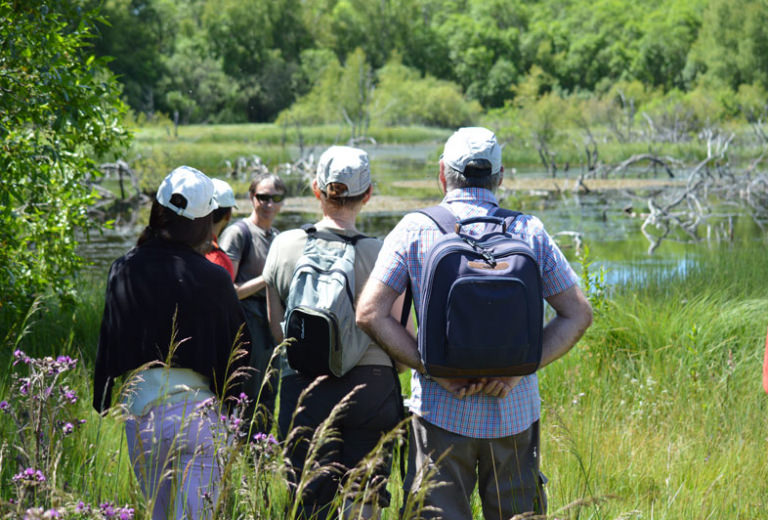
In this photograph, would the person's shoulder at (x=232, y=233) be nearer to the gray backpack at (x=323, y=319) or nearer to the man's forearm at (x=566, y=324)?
the gray backpack at (x=323, y=319)

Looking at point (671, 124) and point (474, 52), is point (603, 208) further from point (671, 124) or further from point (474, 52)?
point (474, 52)

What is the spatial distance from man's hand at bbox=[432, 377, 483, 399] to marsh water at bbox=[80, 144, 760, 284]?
7.86 metres

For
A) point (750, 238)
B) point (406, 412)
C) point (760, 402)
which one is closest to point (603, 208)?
point (750, 238)

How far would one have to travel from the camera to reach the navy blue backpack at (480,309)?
7.69 feet

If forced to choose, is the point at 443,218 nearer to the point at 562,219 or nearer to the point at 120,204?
the point at 562,219

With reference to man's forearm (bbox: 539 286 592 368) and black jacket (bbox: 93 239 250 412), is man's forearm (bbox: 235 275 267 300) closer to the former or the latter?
black jacket (bbox: 93 239 250 412)

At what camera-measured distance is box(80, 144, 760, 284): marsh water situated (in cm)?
1395

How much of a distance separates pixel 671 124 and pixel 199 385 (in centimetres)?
4884

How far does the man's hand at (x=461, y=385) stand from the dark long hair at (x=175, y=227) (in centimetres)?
90

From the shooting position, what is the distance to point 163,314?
103 inches

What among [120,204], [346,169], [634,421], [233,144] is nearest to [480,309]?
[346,169]

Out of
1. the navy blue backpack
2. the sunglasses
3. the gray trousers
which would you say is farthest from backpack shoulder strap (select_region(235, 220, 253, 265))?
the navy blue backpack

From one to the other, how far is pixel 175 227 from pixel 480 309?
1042 millimetres

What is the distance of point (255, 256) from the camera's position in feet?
14.6
